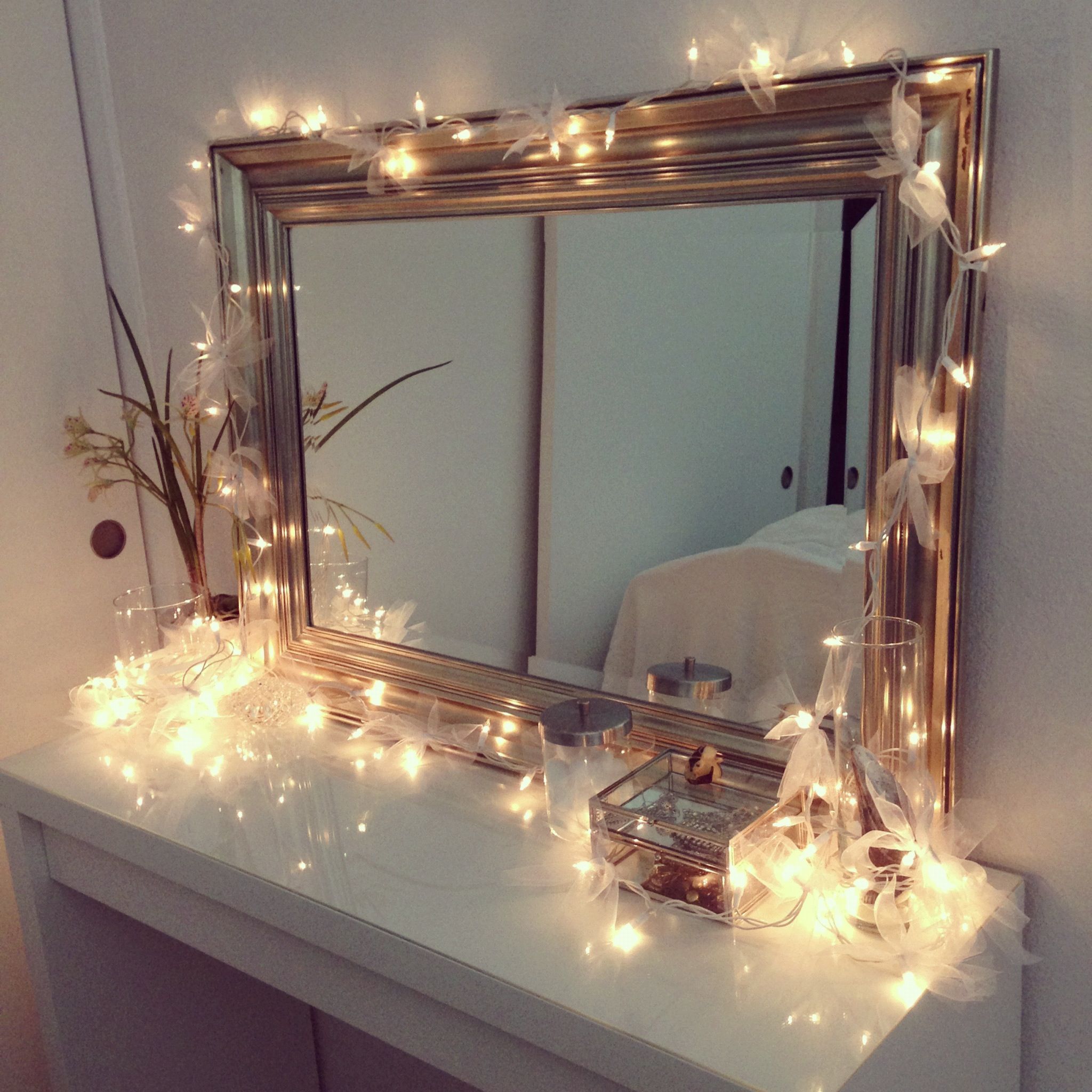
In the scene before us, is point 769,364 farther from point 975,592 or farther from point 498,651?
point 498,651

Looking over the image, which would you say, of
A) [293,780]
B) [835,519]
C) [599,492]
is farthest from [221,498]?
[835,519]

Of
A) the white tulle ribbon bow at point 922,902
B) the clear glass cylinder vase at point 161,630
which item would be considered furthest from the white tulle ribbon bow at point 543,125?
the clear glass cylinder vase at point 161,630

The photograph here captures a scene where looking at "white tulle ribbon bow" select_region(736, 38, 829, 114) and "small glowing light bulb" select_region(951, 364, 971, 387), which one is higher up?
"white tulle ribbon bow" select_region(736, 38, 829, 114)

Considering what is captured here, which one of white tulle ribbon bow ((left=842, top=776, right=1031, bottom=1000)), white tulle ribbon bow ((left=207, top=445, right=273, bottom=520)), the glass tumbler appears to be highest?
white tulle ribbon bow ((left=207, top=445, right=273, bottom=520))

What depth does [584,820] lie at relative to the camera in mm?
1062

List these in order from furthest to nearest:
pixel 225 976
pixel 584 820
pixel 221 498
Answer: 1. pixel 225 976
2. pixel 221 498
3. pixel 584 820

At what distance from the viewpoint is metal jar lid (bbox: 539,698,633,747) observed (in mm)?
1040

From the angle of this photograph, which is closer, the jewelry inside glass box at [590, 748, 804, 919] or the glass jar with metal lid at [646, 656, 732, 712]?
the jewelry inside glass box at [590, 748, 804, 919]

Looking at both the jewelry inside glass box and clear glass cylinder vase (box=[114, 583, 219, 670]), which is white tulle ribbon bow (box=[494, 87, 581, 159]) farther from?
clear glass cylinder vase (box=[114, 583, 219, 670])

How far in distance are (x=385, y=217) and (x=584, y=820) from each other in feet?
2.35

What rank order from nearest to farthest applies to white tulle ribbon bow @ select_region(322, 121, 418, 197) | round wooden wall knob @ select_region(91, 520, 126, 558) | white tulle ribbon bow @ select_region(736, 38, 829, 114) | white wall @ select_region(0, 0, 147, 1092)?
white tulle ribbon bow @ select_region(736, 38, 829, 114)
white tulle ribbon bow @ select_region(322, 121, 418, 197)
white wall @ select_region(0, 0, 147, 1092)
round wooden wall knob @ select_region(91, 520, 126, 558)

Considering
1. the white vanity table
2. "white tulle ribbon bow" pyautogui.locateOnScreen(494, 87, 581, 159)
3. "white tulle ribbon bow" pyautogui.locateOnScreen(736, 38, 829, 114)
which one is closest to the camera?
the white vanity table

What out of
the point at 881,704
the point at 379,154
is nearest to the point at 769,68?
the point at 379,154

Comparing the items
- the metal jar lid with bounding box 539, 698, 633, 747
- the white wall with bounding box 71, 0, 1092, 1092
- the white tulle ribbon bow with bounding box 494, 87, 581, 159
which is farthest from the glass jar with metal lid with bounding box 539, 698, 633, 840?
the white tulle ribbon bow with bounding box 494, 87, 581, 159
